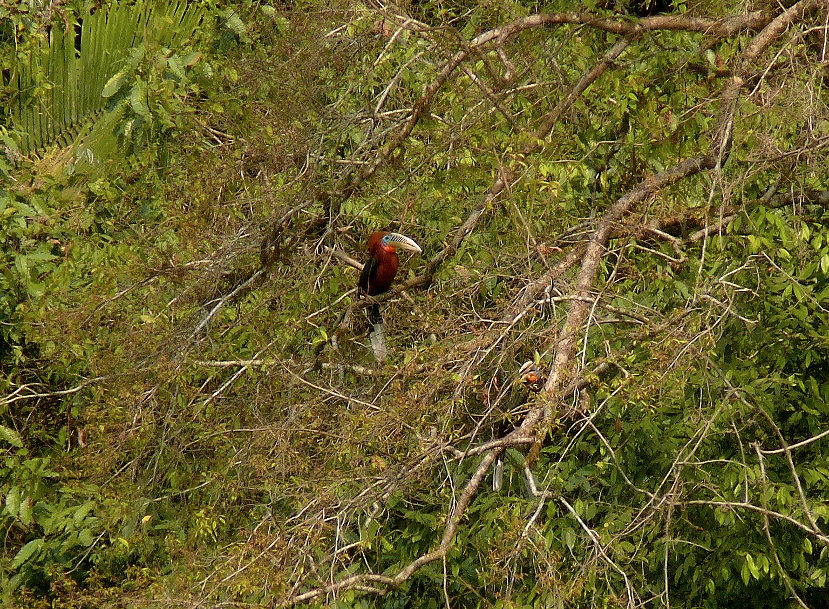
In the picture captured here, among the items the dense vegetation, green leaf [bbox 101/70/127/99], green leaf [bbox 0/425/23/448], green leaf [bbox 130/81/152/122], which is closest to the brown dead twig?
the dense vegetation

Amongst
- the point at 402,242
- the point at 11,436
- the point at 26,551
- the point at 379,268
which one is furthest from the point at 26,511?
the point at 402,242

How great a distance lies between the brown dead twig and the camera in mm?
3570

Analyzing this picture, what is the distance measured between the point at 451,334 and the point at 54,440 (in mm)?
3209

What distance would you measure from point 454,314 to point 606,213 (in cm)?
68

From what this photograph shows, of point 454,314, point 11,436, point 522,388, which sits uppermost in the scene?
point 454,314

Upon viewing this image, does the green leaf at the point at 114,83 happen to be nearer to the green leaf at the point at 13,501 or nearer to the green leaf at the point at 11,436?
the green leaf at the point at 11,436

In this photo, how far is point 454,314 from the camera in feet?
12.8

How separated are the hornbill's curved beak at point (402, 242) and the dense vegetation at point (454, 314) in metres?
0.10

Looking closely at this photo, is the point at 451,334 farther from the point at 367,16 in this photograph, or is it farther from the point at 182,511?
the point at 182,511

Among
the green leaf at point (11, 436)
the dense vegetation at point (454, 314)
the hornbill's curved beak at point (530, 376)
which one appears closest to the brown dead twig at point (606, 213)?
the dense vegetation at point (454, 314)

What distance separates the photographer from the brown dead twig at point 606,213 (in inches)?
141

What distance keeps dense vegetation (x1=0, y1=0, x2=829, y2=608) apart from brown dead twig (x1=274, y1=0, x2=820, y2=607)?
13 millimetres

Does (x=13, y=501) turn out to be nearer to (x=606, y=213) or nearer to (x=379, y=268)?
(x=379, y=268)

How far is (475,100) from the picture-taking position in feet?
14.4
